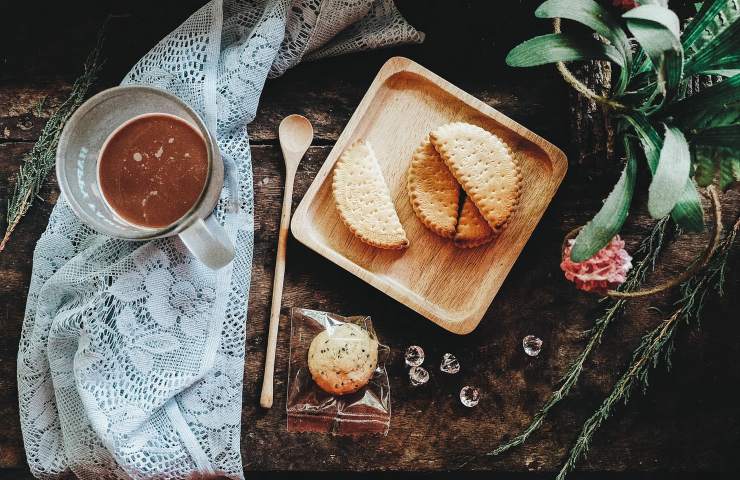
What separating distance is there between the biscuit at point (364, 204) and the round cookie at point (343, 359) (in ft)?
0.63

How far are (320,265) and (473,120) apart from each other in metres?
0.44

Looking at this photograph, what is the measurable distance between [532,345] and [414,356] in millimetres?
Result: 245

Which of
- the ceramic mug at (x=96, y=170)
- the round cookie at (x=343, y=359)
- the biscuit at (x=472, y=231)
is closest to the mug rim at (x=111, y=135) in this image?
the ceramic mug at (x=96, y=170)

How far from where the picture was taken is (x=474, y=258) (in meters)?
1.29

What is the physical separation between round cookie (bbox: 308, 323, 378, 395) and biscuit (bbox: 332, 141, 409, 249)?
0.63 ft

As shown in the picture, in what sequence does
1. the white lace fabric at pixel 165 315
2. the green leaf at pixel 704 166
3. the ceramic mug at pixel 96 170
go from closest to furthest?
the green leaf at pixel 704 166, the ceramic mug at pixel 96 170, the white lace fabric at pixel 165 315

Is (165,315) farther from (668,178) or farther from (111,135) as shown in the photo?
(668,178)

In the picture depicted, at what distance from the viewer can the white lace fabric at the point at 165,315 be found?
1202mm

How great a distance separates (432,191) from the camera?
128cm

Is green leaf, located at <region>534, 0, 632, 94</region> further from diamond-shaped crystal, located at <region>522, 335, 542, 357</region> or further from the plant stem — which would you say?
diamond-shaped crystal, located at <region>522, 335, 542, 357</region>

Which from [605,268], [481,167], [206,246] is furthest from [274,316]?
[605,268]

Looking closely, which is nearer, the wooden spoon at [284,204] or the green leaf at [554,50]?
the green leaf at [554,50]

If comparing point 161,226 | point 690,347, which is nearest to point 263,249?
point 161,226

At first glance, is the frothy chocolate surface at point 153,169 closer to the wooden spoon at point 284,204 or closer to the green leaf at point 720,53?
the wooden spoon at point 284,204
